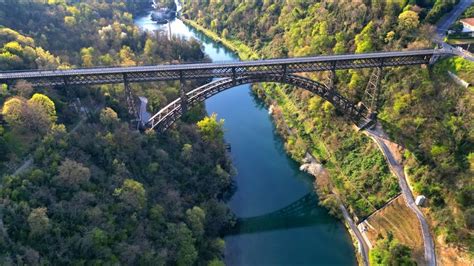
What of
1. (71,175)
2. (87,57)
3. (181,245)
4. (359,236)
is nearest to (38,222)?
(71,175)

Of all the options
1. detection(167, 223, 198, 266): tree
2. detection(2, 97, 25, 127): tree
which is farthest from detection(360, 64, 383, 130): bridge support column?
detection(2, 97, 25, 127): tree

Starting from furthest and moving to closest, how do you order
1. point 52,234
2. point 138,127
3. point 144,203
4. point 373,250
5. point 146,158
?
1. point 138,127
2. point 146,158
3. point 373,250
4. point 144,203
5. point 52,234

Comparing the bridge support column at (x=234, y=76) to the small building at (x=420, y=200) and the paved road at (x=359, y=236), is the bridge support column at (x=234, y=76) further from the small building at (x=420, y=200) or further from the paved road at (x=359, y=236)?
the small building at (x=420, y=200)

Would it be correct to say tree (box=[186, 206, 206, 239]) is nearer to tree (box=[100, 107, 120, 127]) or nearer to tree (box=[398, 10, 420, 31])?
tree (box=[100, 107, 120, 127])

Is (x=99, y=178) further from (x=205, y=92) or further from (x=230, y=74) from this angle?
(x=230, y=74)

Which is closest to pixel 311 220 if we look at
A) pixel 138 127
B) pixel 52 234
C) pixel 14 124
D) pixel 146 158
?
pixel 146 158

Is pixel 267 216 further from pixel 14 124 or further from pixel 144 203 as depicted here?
pixel 14 124

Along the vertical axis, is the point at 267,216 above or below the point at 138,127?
below
